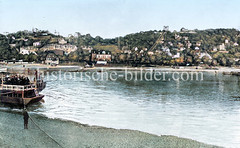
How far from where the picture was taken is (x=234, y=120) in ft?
13.6

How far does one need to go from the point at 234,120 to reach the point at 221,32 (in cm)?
158

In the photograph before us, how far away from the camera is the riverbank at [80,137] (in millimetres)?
3326

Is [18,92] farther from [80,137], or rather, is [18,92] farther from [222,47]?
[222,47]

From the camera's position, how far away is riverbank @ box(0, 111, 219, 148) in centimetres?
333

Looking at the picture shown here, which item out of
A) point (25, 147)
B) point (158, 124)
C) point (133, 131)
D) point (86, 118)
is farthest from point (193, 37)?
point (25, 147)

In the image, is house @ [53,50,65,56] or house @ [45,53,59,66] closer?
house @ [53,50,65,56]

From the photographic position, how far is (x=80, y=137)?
3.53m

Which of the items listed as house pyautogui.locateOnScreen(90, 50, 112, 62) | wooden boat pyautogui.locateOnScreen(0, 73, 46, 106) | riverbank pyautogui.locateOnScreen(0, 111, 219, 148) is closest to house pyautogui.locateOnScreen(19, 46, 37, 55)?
wooden boat pyautogui.locateOnScreen(0, 73, 46, 106)

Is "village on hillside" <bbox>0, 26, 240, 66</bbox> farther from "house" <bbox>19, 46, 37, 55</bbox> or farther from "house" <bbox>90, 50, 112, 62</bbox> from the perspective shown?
"house" <bbox>90, 50, 112, 62</bbox>

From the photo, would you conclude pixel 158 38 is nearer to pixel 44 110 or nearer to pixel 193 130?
pixel 193 130

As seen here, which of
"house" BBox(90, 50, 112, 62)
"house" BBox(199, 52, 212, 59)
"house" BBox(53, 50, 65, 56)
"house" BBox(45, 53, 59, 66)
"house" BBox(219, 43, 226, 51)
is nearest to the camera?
"house" BBox(219, 43, 226, 51)

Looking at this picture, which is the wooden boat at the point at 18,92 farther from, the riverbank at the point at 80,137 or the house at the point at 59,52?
the riverbank at the point at 80,137

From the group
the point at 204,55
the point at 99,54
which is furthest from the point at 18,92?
the point at 204,55

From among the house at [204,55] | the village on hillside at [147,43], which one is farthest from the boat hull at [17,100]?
the house at [204,55]
